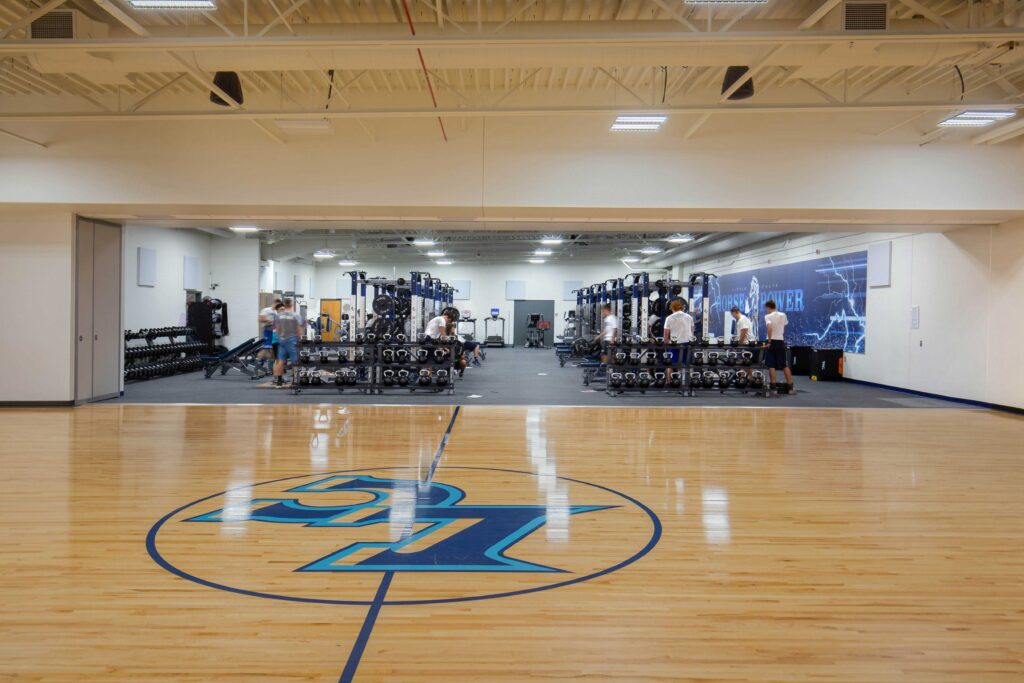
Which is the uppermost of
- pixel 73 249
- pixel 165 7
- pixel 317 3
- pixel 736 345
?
pixel 317 3

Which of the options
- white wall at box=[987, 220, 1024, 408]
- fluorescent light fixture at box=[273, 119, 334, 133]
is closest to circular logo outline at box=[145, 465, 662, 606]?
fluorescent light fixture at box=[273, 119, 334, 133]

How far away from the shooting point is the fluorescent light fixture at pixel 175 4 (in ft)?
15.2

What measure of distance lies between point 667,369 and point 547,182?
4143 mm

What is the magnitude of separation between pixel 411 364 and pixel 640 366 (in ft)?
12.9

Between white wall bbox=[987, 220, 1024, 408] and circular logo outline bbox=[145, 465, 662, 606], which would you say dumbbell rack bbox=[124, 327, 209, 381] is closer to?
circular logo outline bbox=[145, 465, 662, 606]

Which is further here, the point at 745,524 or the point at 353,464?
the point at 353,464

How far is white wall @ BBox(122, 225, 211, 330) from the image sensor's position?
42.7 feet

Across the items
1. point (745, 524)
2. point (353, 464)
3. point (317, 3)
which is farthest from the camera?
point (317, 3)

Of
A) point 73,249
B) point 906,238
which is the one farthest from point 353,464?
point 906,238

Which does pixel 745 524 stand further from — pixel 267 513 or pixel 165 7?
pixel 165 7

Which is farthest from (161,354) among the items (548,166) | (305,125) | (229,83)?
(548,166)

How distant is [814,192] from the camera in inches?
320

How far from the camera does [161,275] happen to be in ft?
46.9

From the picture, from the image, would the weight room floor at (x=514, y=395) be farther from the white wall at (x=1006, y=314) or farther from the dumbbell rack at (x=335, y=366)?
the white wall at (x=1006, y=314)
